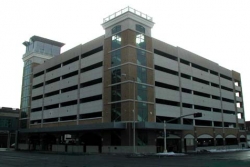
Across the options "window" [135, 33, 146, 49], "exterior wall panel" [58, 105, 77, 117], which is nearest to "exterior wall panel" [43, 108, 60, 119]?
"exterior wall panel" [58, 105, 77, 117]

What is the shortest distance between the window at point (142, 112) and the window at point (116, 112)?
3605 millimetres

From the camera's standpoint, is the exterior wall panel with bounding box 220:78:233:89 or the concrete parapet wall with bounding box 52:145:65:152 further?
the exterior wall panel with bounding box 220:78:233:89

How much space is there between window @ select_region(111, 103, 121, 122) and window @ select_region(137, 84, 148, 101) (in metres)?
4.06

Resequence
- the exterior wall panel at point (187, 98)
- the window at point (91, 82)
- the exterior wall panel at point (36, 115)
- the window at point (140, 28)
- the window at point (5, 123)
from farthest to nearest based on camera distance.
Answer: the window at point (5, 123) < the exterior wall panel at point (36, 115) < the exterior wall panel at point (187, 98) < the window at point (91, 82) < the window at point (140, 28)

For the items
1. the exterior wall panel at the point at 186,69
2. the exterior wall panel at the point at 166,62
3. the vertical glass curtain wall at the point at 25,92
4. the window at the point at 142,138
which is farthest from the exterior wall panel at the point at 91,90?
the vertical glass curtain wall at the point at 25,92

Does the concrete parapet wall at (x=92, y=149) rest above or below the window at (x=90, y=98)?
below

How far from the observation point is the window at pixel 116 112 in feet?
160

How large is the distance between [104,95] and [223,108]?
3719cm

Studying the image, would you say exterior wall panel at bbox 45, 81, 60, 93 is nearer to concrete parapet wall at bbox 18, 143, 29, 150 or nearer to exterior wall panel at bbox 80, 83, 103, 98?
exterior wall panel at bbox 80, 83, 103, 98

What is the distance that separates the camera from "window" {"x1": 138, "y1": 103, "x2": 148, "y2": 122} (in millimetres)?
48537

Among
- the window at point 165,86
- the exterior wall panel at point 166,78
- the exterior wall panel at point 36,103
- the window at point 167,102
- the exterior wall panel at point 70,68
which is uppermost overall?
the exterior wall panel at point 70,68

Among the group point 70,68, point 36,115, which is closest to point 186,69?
point 70,68

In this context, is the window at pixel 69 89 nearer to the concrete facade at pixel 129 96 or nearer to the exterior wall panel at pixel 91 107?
the concrete facade at pixel 129 96

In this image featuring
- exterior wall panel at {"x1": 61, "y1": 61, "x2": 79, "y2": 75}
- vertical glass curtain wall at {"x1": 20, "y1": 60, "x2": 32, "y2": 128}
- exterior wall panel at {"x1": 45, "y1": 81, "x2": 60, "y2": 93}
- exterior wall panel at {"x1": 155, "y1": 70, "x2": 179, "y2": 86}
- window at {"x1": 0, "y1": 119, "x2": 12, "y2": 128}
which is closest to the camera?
exterior wall panel at {"x1": 155, "y1": 70, "x2": 179, "y2": 86}
